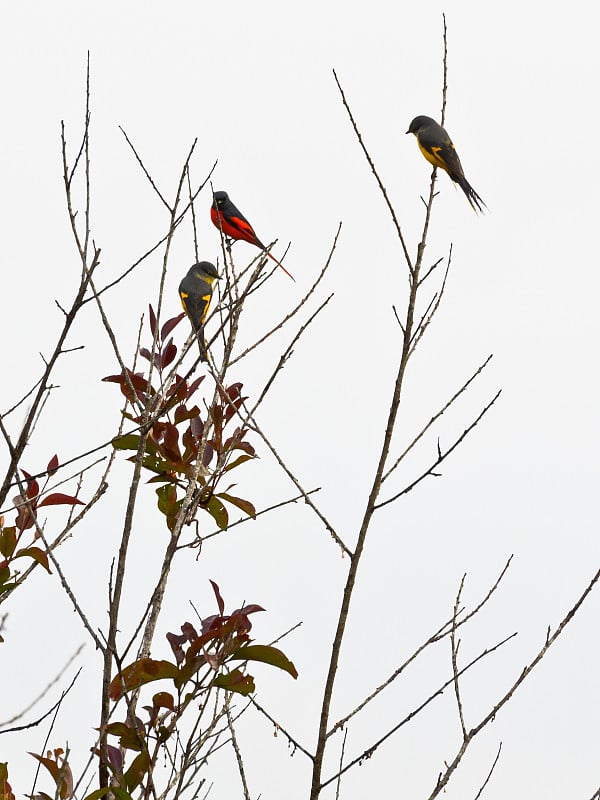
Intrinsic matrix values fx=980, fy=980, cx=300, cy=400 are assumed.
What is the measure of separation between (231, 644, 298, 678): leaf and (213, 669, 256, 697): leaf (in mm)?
42

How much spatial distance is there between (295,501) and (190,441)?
1.32ft

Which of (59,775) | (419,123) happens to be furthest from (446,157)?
(59,775)

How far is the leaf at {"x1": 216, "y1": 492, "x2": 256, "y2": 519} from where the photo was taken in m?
3.19

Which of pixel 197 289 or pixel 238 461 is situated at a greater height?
pixel 197 289

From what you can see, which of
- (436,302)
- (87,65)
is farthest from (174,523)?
(87,65)

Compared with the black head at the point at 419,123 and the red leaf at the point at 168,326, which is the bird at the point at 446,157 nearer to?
the black head at the point at 419,123

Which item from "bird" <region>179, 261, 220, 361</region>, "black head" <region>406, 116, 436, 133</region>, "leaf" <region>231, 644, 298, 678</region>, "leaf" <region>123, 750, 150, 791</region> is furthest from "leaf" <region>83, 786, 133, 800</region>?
"black head" <region>406, 116, 436, 133</region>

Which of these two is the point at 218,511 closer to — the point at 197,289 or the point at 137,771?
the point at 137,771

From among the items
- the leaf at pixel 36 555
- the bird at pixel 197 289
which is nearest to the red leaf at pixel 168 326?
the leaf at pixel 36 555

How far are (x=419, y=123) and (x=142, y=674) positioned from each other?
8819mm

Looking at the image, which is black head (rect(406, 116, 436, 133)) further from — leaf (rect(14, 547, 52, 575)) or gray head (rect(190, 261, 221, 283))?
leaf (rect(14, 547, 52, 575))

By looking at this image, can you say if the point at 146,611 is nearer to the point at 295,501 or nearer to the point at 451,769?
the point at 295,501

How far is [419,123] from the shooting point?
1034 centimetres

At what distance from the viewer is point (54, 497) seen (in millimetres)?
2865
